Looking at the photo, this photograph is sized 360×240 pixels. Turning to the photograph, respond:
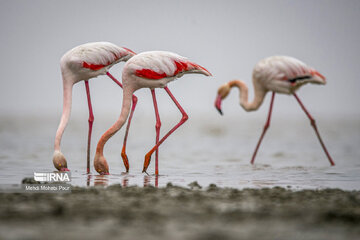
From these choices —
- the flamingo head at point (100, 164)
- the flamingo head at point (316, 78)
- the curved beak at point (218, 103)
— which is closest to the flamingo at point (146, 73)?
the flamingo head at point (100, 164)

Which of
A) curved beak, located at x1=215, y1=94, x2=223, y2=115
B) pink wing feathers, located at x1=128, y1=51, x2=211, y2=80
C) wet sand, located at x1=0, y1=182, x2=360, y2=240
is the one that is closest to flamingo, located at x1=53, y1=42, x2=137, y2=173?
pink wing feathers, located at x1=128, y1=51, x2=211, y2=80

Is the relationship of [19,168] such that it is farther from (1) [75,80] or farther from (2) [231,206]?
(2) [231,206]

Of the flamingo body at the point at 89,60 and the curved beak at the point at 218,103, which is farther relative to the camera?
the curved beak at the point at 218,103

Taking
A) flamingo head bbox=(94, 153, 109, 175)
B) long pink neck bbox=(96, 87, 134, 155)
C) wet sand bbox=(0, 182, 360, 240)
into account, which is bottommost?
wet sand bbox=(0, 182, 360, 240)

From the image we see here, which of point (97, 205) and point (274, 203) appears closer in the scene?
point (97, 205)

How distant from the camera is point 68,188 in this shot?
279 inches

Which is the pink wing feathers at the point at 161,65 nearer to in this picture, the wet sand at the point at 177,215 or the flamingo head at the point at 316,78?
the wet sand at the point at 177,215

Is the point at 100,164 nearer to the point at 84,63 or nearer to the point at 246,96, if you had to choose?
the point at 84,63

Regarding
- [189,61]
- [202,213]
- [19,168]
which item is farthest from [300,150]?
[202,213]

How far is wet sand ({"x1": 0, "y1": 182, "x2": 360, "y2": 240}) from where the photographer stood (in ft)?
15.1

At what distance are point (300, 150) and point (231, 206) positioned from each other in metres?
11.7

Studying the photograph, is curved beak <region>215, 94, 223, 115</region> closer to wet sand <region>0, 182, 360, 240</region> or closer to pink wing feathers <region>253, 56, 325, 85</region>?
pink wing feathers <region>253, 56, 325, 85</region>

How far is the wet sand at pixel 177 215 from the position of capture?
15.1 feet

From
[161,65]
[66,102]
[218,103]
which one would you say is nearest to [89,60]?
[66,102]
